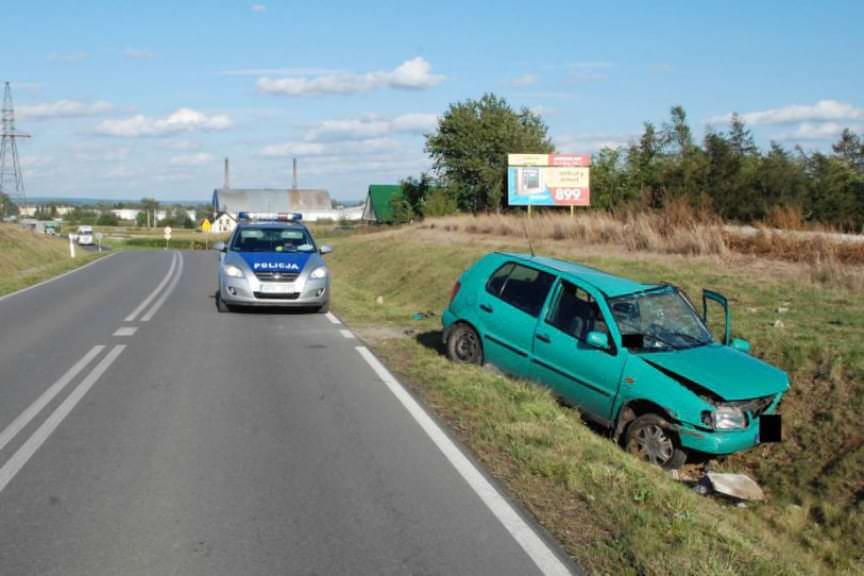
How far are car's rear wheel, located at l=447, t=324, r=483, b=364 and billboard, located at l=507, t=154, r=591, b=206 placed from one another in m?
35.4

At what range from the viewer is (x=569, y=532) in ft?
17.6

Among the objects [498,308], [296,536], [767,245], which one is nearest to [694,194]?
[767,245]

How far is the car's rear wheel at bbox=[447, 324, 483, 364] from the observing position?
35.0 ft

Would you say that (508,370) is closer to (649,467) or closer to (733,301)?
(649,467)

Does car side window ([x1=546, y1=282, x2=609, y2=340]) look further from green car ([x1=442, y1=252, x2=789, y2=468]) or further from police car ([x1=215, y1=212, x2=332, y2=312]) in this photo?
police car ([x1=215, y1=212, x2=332, y2=312])

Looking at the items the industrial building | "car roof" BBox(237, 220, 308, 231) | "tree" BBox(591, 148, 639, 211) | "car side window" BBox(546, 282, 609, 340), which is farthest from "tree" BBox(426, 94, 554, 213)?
the industrial building

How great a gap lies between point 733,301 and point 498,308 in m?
5.63

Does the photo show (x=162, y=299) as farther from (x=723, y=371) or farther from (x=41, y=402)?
(x=723, y=371)

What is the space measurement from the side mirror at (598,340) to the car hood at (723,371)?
0.37 meters

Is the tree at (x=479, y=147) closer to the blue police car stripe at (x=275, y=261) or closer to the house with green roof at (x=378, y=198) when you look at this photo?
the house with green roof at (x=378, y=198)

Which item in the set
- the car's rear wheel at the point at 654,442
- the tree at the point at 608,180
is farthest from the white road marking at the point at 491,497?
the tree at the point at 608,180

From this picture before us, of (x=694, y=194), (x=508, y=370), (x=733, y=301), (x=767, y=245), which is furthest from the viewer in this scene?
(x=694, y=194)

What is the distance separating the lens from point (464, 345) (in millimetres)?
10906

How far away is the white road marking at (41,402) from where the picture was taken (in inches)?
295
